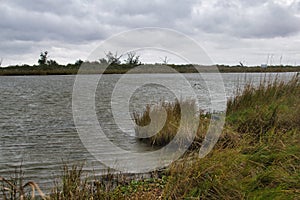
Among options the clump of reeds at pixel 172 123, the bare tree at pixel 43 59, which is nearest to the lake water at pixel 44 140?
the clump of reeds at pixel 172 123

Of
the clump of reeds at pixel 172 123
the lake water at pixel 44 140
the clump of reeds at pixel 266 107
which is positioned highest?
the clump of reeds at pixel 266 107

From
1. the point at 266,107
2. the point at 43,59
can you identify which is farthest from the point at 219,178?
the point at 43,59

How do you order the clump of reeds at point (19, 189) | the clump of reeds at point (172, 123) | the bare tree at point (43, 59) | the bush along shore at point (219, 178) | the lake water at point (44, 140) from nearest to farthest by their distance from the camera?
1. the clump of reeds at point (19, 189)
2. the bush along shore at point (219, 178)
3. the lake water at point (44, 140)
4. the clump of reeds at point (172, 123)
5. the bare tree at point (43, 59)

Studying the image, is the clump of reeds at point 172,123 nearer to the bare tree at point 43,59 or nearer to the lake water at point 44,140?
the lake water at point 44,140

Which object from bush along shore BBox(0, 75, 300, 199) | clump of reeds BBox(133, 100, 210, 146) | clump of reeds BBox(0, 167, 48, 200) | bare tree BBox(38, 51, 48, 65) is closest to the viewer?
clump of reeds BBox(0, 167, 48, 200)

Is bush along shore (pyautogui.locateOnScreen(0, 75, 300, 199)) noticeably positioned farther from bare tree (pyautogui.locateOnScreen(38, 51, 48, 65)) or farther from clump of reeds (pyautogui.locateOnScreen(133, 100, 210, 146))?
bare tree (pyautogui.locateOnScreen(38, 51, 48, 65))

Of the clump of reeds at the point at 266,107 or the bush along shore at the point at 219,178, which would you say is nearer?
the bush along shore at the point at 219,178

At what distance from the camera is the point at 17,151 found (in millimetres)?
6367

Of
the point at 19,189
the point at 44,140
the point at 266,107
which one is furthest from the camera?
the point at 44,140

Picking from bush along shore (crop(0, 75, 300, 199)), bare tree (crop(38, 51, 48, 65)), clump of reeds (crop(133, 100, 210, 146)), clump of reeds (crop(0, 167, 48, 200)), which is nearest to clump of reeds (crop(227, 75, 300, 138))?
bush along shore (crop(0, 75, 300, 199))

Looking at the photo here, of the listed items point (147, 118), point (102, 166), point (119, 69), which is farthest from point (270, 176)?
point (119, 69)

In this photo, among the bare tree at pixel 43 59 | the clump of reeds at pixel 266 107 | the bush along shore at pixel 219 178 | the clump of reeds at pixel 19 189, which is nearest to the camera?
the clump of reeds at pixel 19 189

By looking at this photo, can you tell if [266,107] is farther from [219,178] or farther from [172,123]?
[219,178]

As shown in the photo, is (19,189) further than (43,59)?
No
